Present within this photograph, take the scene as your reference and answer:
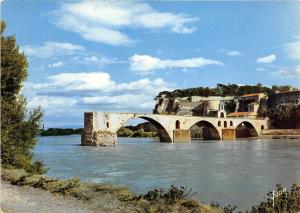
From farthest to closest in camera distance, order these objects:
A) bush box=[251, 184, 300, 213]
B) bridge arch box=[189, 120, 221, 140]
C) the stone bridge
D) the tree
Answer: bridge arch box=[189, 120, 221, 140] → the stone bridge → the tree → bush box=[251, 184, 300, 213]

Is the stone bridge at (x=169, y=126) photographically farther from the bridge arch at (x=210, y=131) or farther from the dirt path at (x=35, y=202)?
the dirt path at (x=35, y=202)

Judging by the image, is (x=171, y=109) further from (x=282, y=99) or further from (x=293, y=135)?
(x=293, y=135)

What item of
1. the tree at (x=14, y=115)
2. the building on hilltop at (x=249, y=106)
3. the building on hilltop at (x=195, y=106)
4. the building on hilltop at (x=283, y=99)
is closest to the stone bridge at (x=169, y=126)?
the building on hilltop at (x=249, y=106)

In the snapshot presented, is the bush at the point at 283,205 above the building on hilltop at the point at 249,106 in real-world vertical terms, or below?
below

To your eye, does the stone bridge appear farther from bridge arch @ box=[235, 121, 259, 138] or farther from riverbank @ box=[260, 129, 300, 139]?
riverbank @ box=[260, 129, 300, 139]

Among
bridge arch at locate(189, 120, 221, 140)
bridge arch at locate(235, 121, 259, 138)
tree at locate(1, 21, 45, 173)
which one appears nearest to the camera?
tree at locate(1, 21, 45, 173)

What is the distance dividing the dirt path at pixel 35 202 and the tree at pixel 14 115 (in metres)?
2.82

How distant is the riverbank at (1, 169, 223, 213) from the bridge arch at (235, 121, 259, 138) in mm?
57332

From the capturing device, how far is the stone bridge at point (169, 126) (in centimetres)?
3972

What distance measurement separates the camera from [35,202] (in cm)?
786

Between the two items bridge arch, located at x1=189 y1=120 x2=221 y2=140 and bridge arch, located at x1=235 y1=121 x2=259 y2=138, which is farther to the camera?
bridge arch, located at x1=235 y1=121 x2=259 y2=138

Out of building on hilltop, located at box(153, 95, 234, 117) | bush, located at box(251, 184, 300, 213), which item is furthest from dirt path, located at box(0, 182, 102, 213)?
building on hilltop, located at box(153, 95, 234, 117)

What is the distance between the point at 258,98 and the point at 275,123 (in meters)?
7.82

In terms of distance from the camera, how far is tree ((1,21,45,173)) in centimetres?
1198
